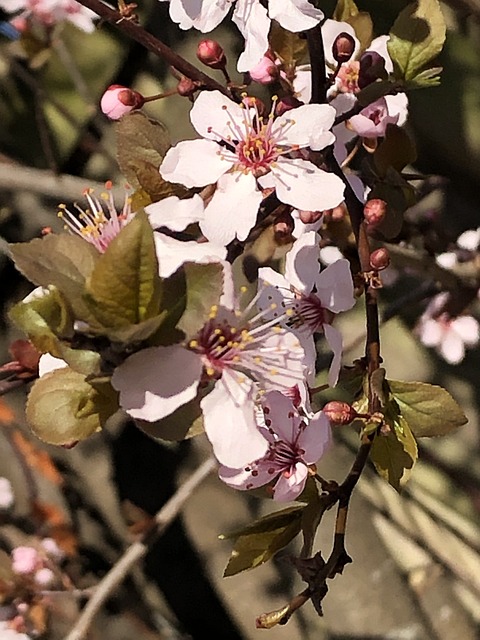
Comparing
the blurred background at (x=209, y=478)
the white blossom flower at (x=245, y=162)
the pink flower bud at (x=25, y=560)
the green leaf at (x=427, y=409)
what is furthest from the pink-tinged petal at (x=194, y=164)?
the pink flower bud at (x=25, y=560)

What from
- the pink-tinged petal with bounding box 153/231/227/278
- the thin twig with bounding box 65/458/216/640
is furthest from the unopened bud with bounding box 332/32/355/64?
the thin twig with bounding box 65/458/216/640

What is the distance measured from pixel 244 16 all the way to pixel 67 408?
31 cm

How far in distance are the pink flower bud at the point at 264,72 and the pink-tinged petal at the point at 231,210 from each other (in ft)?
0.35

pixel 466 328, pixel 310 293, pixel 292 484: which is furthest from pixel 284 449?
pixel 466 328

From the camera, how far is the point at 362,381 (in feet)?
1.93

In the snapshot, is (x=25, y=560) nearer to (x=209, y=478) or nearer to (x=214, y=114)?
(x=209, y=478)

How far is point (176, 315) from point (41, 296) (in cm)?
8

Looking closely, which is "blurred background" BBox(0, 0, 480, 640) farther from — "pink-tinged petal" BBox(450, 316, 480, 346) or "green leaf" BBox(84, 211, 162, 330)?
"green leaf" BBox(84, 211, 162, 330)

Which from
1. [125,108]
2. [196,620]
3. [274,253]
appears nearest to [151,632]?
[196,620]

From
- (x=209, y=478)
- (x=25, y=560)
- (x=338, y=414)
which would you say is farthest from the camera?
(x=209, y=478)

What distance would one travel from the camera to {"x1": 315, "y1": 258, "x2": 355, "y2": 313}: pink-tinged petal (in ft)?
1.95

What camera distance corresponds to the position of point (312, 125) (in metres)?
0.55

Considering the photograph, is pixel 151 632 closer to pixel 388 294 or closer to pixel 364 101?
pixel 388 294

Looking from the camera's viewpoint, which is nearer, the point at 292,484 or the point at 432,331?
the point at 292,484
